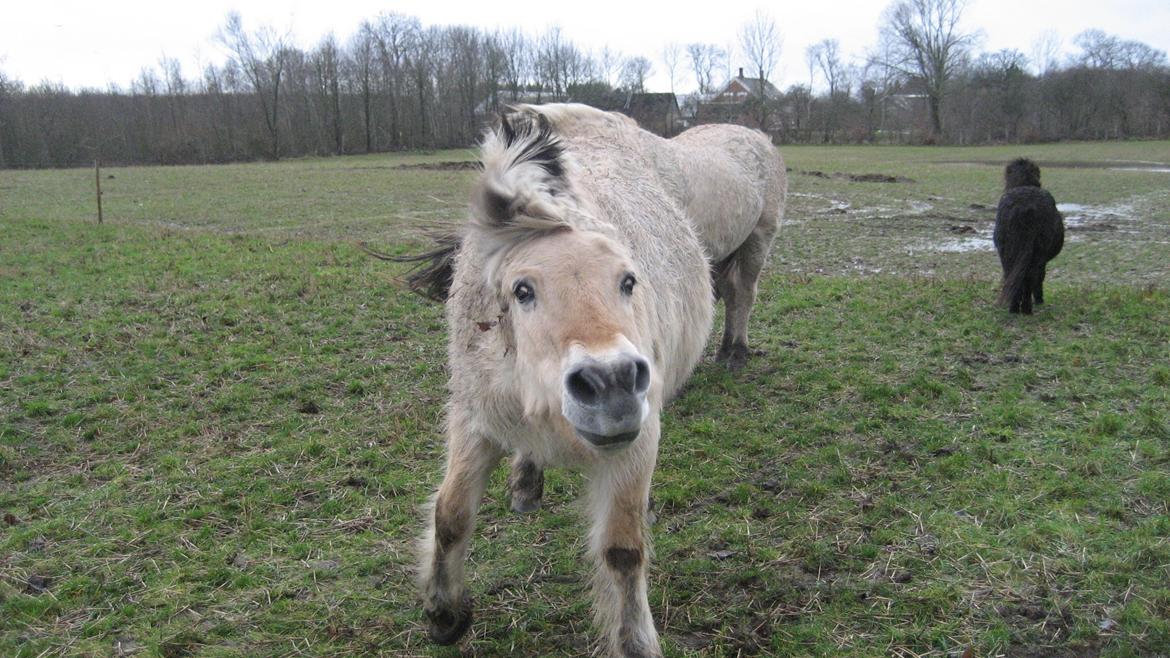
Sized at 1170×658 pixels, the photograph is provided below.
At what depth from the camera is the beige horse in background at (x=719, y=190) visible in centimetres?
464

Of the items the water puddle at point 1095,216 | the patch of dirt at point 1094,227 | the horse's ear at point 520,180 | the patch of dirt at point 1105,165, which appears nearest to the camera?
the horse's ear at point 520,180

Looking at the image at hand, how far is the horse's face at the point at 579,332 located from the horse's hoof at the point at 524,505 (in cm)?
184

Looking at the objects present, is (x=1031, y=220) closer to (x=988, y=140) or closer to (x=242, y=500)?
(x=242, y=500)

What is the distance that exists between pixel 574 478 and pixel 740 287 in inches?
126

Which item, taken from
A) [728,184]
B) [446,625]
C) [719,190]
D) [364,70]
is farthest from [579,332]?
[364,70]

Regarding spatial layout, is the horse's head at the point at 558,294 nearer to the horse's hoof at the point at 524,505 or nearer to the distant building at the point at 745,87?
the horse's hoof at the point at 524,505

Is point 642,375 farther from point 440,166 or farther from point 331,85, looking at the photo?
point 331,85

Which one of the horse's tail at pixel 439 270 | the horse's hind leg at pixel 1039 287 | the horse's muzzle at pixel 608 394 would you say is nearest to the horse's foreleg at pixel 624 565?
the horse's muzzle at pixel 608 394

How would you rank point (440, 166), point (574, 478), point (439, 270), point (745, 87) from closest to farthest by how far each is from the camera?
1. point (439, 270)
2. point (574, 478)
3. point (440, 166)
4. point (745, 87)

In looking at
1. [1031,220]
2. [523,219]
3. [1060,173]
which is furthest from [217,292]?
[1060,173]

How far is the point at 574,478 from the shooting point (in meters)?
4.87

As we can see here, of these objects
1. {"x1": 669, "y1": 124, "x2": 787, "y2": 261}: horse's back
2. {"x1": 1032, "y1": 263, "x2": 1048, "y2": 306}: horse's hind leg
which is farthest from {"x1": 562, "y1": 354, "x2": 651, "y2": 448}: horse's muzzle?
{"x1": 1032, "y1": 263, "x2": 1048, "y2": 306}: horse's hind leg

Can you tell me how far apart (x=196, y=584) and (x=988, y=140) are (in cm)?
5511

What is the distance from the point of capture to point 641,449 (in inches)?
122
